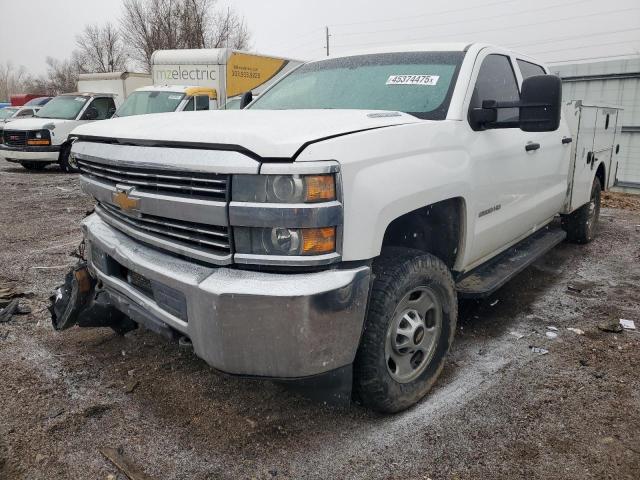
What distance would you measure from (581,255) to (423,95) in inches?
146

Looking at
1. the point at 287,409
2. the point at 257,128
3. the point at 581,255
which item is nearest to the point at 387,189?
the point at 257,128

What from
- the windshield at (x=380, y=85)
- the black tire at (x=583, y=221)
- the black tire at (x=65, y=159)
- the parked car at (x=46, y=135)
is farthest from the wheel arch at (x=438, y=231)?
the black tire at (x=65, y=159)

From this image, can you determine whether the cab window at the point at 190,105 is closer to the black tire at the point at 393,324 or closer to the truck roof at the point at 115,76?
the truck roof at the point at 115,76

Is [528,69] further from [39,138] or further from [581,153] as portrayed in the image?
[39,138]

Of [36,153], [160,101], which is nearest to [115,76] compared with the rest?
[36,153]

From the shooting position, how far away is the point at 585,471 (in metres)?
2.26

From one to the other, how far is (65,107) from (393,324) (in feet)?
43.4

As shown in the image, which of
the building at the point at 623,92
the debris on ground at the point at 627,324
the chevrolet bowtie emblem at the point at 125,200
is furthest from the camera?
the building at the point at 623,92

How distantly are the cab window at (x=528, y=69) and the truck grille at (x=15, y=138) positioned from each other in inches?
460

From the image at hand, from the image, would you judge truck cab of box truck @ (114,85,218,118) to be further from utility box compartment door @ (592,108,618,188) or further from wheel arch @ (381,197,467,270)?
wheel arch @ (381,197,467,270)

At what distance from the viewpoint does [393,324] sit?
2.55 m

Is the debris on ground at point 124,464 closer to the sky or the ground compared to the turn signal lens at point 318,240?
closer to the ground

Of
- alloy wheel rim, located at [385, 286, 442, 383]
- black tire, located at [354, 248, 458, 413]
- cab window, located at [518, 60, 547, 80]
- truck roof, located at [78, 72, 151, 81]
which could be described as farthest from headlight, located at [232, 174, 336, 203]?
truck roof, located at [78, 72, 151, 81]

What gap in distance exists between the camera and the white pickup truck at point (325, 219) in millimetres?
2057
